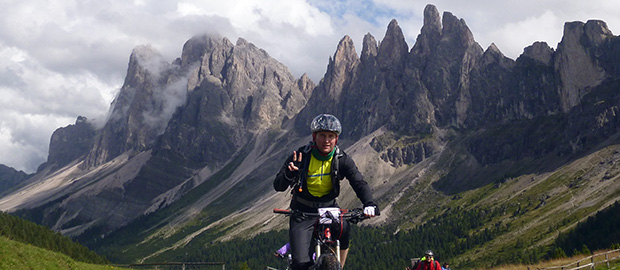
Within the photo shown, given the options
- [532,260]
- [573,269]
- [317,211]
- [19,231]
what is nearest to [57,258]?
[317,211]

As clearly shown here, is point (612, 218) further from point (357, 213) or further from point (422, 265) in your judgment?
point (357, 213)

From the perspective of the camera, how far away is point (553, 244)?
609 ft

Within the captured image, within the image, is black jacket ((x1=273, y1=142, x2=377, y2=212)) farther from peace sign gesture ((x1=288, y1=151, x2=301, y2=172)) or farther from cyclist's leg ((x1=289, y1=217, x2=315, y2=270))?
cyclist's leg ((x1=289, y1=217, x2=315, y2=270))

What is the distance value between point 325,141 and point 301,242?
2543 millimetres

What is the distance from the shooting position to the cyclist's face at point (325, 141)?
13.1m

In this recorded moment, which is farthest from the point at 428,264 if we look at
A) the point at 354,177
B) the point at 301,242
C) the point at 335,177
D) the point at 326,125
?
the point at 326,125

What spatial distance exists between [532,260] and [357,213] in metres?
177

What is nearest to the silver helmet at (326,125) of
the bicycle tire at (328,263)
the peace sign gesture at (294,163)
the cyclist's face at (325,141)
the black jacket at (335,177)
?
the cyclist's face at (325,141)

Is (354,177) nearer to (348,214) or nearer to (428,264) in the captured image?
(348,214)

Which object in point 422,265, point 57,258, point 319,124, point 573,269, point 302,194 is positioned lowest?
point 573,269

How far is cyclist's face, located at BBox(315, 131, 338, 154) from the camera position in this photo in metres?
13.1

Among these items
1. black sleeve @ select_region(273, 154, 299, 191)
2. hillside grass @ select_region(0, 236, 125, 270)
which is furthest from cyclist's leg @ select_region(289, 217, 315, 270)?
hillside grass @ select_region(0, 236, 125, 270)

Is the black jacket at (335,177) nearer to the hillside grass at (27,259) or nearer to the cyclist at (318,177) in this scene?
the cyclist at (318,177)

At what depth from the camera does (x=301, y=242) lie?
12.7 m
